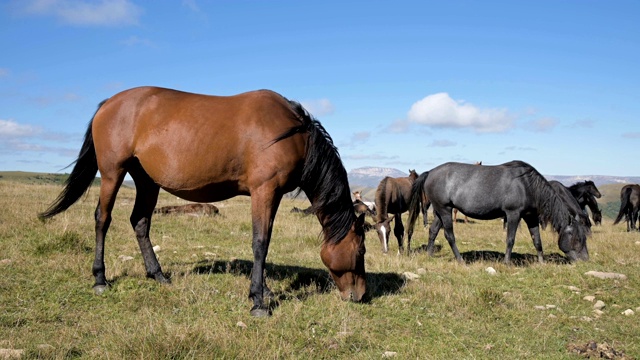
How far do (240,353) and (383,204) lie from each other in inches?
381

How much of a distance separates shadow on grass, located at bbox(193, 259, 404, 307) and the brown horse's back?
1.55 meters

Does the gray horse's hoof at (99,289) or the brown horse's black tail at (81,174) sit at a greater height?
the brown horse's black tail at (81,174)

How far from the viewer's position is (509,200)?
10344 mm

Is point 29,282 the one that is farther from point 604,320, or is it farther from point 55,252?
point 604,320

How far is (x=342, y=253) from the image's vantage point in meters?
6.02

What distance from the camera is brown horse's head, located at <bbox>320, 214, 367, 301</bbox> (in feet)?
19.7

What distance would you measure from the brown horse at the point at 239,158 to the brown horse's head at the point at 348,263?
0.01m

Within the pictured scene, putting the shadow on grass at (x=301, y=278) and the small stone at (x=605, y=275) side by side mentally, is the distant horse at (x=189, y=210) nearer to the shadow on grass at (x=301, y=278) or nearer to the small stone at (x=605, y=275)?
the shadow on grass at (x=301, y=278)

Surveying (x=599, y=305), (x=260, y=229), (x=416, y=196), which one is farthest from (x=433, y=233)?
(x=260, y=229)

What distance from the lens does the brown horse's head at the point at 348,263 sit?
6.02 m

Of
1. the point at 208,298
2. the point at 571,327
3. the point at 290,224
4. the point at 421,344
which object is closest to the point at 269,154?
the point at 208,298

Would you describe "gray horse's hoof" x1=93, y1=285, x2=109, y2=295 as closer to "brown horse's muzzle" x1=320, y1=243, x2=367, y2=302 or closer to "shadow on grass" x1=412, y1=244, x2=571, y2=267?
"brown horse's muzzle" x1=320, y1=243, x2=367, y2=302

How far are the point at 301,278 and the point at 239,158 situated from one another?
2435mm

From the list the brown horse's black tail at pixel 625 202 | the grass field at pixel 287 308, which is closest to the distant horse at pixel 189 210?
the grass field at pixel 287 308
